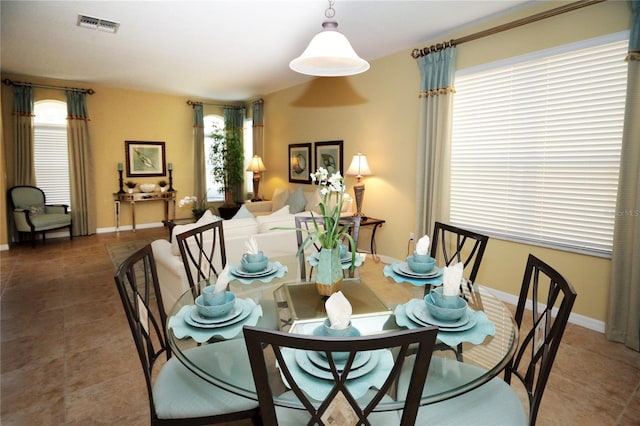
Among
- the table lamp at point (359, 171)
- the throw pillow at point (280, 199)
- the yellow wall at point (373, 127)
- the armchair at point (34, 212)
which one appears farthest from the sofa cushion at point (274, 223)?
the armchair at point (34, 212)

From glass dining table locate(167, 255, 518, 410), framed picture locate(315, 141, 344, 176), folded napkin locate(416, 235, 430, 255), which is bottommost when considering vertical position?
glass dining table locate(167, 255, 518, 410)

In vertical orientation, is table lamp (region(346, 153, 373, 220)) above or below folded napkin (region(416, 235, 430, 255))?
above

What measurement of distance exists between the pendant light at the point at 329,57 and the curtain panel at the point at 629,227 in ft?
6.44

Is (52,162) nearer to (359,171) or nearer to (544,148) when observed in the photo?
(359,171)

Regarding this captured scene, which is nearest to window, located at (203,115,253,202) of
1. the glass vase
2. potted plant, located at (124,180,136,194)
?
potted plant, located at (124,180,136,194)

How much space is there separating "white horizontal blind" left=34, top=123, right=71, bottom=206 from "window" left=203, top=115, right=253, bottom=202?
2.56 metres

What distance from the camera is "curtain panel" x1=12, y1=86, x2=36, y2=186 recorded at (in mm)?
5730

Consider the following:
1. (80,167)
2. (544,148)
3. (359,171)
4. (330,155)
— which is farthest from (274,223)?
(80,167)

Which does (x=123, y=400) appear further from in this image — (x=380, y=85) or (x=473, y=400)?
(x=380, y=85)

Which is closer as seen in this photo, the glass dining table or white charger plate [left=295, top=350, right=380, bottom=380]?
white charger plate [left=295, top=350, right=380, bottom=380]

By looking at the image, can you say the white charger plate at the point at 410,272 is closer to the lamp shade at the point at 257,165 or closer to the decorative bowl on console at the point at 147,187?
the lamp shade at the point at 257,165

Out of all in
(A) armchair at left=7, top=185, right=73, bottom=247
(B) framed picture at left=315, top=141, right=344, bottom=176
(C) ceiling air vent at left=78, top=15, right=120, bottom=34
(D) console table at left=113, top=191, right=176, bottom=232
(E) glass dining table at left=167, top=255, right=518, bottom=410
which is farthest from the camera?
(D) console table at left=113, top=191, right=176, bottom=232

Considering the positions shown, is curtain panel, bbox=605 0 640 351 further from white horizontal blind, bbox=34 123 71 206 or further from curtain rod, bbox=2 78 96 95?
white horizontal blind, bbox=34 123 71 206

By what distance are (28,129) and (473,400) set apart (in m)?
7.23
